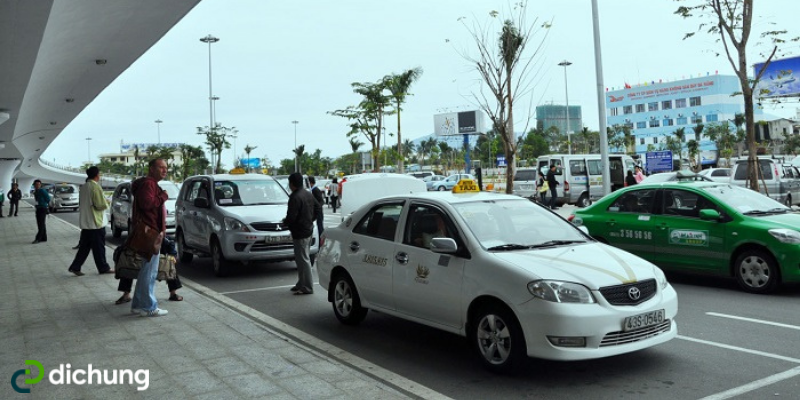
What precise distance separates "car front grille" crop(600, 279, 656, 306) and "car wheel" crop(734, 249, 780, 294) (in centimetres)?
392

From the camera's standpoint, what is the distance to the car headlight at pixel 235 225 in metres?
11.0

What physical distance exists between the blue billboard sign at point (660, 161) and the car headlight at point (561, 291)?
28.0m

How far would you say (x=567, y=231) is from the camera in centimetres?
658

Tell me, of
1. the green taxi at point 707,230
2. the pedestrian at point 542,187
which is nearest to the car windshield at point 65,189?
the pedestrian at point 542,187

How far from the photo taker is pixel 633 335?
17.2ft

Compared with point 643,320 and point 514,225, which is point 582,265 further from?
point 514,225

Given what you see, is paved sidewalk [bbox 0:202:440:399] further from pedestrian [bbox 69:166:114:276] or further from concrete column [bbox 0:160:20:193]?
concrete column [bbox 0:160:20:193]

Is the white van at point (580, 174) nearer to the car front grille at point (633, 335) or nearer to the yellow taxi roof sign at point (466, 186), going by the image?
the yellow taxi roof sign at point (466, 186)

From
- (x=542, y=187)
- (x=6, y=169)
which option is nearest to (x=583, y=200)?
(x=542, y=187)

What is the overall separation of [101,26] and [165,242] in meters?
7.84

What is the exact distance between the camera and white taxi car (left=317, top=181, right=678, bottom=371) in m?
5.09

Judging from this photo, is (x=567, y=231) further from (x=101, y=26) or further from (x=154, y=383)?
(x=101, y=26)

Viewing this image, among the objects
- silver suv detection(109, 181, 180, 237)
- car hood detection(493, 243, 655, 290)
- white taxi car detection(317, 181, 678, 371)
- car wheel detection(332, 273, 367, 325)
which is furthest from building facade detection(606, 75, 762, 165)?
car hood detection(493, 243, 655, 290)

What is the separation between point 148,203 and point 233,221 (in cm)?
354
